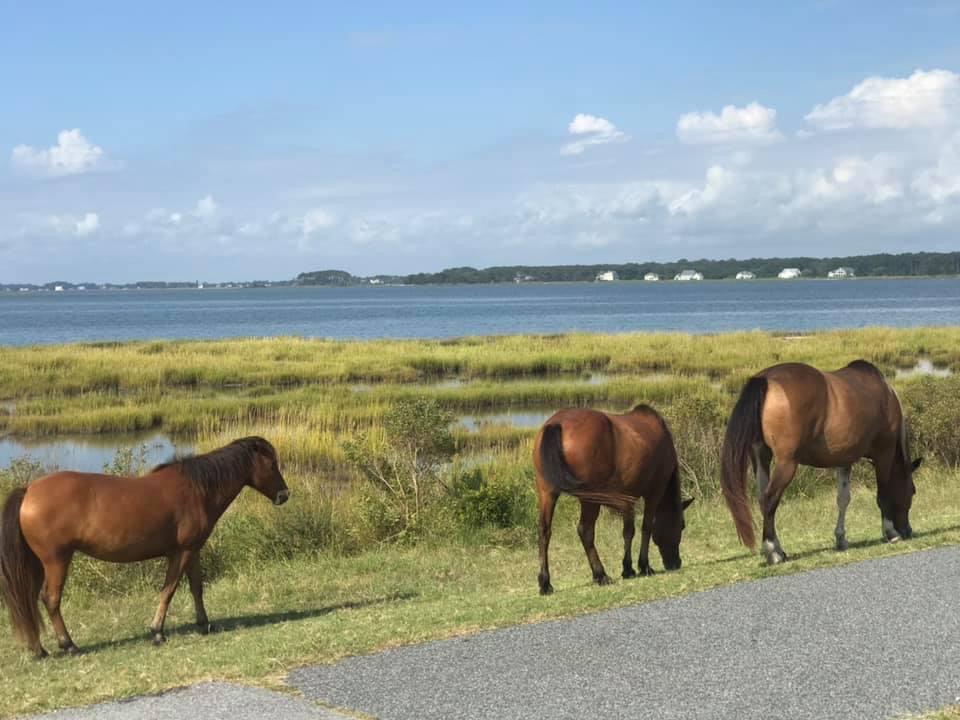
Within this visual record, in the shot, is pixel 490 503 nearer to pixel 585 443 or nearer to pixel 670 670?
pixel 585 443

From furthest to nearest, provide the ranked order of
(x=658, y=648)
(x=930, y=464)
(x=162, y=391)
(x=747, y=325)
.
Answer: (x=747, y=325), (x=162, y=391), (x=930, y=464), (x=658, y=648)

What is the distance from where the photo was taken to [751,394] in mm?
9492

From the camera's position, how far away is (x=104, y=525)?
836 cm

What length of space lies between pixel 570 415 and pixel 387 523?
18.0 feet

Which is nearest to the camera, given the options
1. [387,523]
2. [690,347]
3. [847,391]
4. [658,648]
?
[658,648]

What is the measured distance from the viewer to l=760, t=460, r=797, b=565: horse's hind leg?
9359mm

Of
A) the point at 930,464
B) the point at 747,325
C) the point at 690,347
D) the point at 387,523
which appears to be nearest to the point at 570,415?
the point at 387,523

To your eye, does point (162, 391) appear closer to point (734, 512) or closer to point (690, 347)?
point (690, 347)

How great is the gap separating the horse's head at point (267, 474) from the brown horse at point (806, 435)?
12.0ft

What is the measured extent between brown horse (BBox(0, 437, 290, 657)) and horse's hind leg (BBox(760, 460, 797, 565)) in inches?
169

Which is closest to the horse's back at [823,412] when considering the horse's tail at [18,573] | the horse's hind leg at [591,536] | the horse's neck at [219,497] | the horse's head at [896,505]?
the horse's head at [896,505]

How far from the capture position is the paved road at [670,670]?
572 centimetres

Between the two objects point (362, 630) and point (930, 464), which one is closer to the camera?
point (362, 630)

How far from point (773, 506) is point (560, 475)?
74.0 inches
